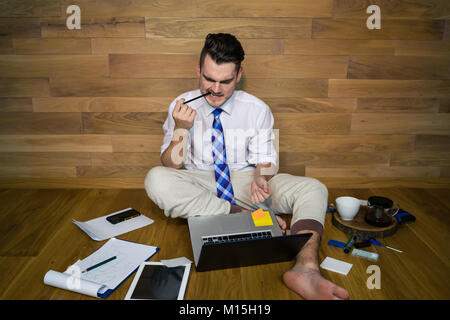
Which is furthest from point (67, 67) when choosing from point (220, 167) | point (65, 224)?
point (220, 167)

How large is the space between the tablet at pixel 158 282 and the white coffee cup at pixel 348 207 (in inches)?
30.4

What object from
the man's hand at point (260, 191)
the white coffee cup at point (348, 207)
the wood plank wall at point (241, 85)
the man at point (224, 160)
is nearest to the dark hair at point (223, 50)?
the man at point (224, 160)

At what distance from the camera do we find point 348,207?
1.71 metres

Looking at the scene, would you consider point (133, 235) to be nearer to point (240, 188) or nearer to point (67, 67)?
point (240, 188)

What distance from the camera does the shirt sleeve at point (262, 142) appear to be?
192 centimetres

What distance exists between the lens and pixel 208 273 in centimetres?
142

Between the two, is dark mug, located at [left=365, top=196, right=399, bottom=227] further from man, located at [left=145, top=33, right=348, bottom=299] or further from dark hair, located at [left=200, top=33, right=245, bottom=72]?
dark hair, located at [left=200, top=33, right=245, bottom=72]

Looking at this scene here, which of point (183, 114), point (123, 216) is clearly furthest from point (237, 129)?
point (123, 216)

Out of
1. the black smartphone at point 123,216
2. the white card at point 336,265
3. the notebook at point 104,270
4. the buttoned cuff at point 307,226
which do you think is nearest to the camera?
the notebook at point 104,270

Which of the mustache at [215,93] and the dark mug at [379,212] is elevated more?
the mustache at [215,93]

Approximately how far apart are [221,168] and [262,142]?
26 centimetres

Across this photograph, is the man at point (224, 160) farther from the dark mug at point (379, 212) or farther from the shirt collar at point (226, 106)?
the dark mug at point (379, 212)

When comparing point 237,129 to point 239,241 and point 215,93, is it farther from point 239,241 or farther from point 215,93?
point 239,241

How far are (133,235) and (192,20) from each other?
1236mm
